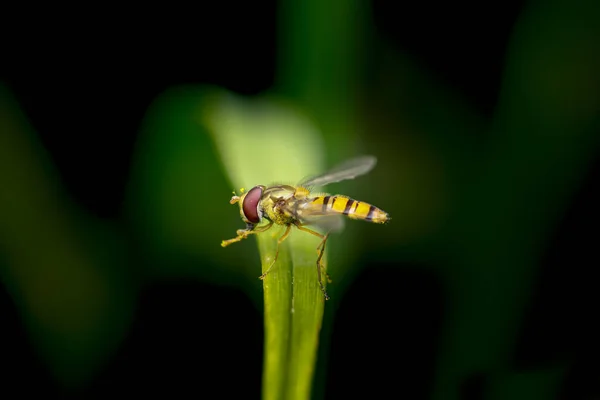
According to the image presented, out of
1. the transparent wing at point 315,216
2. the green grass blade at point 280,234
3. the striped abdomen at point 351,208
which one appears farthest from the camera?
the striped abdomen at point 351,208

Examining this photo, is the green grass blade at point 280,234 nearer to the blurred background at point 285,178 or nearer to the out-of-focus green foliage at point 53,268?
the blurred background at point 285,178

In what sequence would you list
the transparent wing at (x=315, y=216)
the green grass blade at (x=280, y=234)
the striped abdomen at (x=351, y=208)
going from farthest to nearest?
1. the striped abdomen at (x=351, y=208)
2. the transparent wing at (x=315, y=216)
3. the green grass blade at (x=280, y=234)

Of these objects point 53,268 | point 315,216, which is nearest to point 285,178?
point 315,216

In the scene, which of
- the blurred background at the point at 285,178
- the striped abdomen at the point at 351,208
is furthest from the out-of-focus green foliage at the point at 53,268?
the striped abdomen at the point at 351,208

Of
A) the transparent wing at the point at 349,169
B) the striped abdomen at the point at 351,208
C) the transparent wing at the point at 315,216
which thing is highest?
the transparent wing at the point at 349,169

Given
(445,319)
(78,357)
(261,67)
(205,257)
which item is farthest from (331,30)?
(78,357)

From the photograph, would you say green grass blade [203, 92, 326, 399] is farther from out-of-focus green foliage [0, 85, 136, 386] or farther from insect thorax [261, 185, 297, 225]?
out-of-focus green foliage [0, 85, 136, 386]

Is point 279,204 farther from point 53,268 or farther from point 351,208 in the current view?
point 53,268
